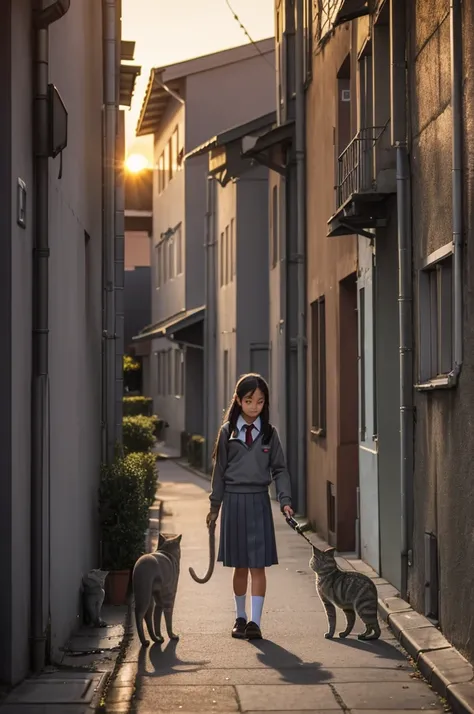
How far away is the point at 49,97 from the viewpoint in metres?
8.44

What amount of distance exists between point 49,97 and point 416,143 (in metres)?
3.44

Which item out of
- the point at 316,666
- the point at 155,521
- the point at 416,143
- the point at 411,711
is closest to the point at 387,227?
the point at 416,143

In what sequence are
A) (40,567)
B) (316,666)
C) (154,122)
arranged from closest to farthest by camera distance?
1. (40,567)
2. (316,666)
3. (154,122)

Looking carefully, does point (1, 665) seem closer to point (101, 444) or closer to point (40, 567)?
point (40, 567)

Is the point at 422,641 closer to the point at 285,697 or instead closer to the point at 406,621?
the point at 406,621

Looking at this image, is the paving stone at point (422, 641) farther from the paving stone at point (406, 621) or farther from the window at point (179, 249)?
the window at point (179, 249)

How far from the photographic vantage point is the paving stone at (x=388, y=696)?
7609 millimetres

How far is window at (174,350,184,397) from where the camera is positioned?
38.7 metres

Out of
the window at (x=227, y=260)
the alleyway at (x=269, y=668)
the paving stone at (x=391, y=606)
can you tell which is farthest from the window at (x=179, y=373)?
the paving stone at (x=391, y=606)

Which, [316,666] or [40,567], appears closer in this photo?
[40,567]

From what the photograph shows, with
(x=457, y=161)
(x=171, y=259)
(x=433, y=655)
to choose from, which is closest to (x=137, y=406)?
(x=171, y=259)

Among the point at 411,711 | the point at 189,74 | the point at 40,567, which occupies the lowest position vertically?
the point at 411,711

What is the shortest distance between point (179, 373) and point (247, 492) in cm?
2943

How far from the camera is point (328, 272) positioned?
16.9 meters
